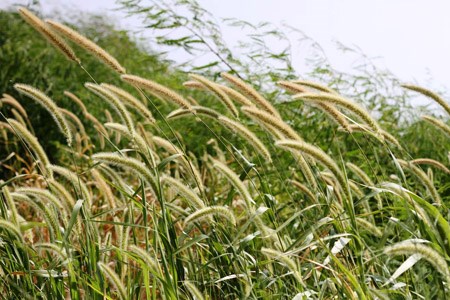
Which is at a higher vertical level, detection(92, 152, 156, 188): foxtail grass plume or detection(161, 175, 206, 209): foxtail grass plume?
detection(92, 152, 156, 188): foxtail grass plume

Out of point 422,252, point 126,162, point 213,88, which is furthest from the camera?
point 213,88

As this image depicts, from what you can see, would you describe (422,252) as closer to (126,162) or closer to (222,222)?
(126,162)

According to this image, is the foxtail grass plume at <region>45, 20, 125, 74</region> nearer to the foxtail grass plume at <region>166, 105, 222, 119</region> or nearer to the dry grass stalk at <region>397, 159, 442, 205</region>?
the foxtail grass plume at <region>166, 105, 222, 119</region>

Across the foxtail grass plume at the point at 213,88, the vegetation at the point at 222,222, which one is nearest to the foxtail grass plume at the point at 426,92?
the vegetation at the point at 222,222

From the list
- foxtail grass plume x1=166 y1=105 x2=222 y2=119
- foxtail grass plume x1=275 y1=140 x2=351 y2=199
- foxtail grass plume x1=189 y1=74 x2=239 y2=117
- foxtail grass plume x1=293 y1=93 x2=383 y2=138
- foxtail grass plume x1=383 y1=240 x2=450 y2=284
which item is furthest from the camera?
foxtail grass plume x1=166 y1=105 x2=222 y2=119

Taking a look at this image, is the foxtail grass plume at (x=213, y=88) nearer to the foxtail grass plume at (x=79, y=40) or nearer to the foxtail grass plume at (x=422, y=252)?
the foxtail grass plume at (x=79, y=40)

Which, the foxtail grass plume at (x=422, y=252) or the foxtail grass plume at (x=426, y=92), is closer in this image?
the foxtail grass plume at (x=422, y=252)

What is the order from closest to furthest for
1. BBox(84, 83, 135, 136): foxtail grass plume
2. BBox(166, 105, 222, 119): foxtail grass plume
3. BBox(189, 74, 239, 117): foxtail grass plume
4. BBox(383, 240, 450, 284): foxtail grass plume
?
BBox(383, 240, 450, 284): foxtail grass plume < BBox(84, 83, 135, 136): foxtail grass plume < BBox(189, 74, 239, 117): foxtail grass plume < BBox(166, 105, 222, 119): foxtail grass plume

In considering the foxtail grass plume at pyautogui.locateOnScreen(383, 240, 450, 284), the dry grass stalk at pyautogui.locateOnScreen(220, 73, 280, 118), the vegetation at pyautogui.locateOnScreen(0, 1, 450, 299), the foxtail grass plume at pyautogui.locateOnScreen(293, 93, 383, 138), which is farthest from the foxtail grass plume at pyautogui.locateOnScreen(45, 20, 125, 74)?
the foxtail grass plume at pyautogui.locateOnScreen(383, 240, 450, 284)

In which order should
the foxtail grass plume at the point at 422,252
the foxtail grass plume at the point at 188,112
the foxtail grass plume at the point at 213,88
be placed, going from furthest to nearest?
the foxtail grass plume at the point at 188,112, the foxtail grass plume at the point at 213,88, the foxtail grass plume at the point at 422,252

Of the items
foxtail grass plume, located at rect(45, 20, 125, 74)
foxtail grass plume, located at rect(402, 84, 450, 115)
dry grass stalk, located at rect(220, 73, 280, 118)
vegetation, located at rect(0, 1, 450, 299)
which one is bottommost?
vegetation, located at rect(0, 1, 450, 299)

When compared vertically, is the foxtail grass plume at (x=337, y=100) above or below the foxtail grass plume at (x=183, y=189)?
above

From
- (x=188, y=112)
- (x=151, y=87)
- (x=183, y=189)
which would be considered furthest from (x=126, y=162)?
(x=188, y=112)

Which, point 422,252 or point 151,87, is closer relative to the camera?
point 422,252
